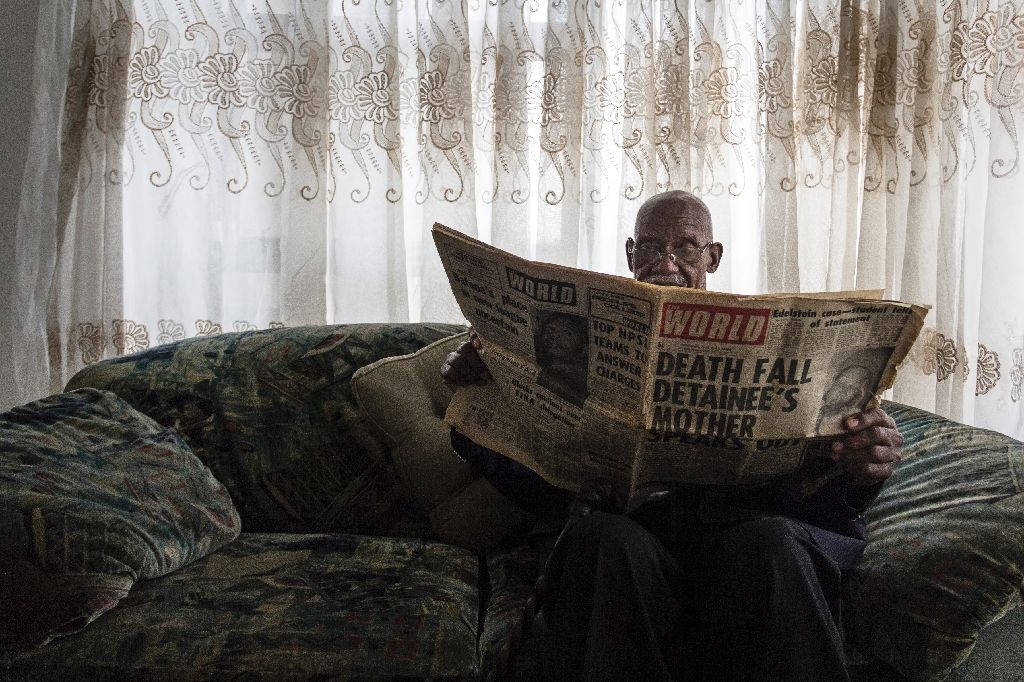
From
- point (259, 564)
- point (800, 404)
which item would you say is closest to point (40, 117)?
point (259, 564)

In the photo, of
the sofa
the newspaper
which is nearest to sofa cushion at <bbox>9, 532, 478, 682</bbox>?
the sofa

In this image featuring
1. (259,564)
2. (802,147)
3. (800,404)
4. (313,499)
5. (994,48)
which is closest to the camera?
(800,404)

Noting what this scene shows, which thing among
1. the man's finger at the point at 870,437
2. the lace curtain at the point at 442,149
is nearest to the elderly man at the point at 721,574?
the man's finger at the point at 870,437

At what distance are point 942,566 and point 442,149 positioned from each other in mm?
1352

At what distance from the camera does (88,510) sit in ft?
3.64

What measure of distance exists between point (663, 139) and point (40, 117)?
1.48 metres

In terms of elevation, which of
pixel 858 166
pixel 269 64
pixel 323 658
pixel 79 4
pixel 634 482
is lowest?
pixel 323 658

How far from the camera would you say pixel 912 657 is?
104 centimetres

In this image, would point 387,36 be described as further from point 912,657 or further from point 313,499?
point 912,657

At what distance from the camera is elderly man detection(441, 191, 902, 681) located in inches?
35.7

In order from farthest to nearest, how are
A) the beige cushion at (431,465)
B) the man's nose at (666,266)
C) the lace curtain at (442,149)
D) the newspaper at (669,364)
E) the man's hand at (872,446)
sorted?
the lace curtain at (442,149)
the beige cushion at (431,465)
the man's nose at (666,266)
the man's hand at (872,446)
the newspaper at (669,364)

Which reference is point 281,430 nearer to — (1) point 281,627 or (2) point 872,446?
(1) point 281,627

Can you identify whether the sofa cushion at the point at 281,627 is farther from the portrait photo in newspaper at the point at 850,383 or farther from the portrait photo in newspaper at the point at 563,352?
the portrait photo in newspaper at the point at 850,383

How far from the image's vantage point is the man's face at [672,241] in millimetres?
1322
